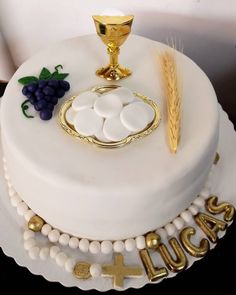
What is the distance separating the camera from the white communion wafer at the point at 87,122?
0.77 meters

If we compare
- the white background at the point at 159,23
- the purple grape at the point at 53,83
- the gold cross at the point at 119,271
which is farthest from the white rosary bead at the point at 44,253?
the white background at the point at 159,23

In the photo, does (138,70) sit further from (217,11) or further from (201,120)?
(217,11)

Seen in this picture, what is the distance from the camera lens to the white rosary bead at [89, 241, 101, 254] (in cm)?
79

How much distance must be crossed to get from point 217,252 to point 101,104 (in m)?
0.39

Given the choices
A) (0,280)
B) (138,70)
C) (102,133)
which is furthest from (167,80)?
(0,280)

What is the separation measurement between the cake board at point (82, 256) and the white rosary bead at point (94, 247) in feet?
0.07

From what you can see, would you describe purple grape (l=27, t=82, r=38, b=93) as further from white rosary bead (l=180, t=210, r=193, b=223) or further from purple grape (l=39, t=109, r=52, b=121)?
white rosary bead (l=180, t=210, r=193, b=223)

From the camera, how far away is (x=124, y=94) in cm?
81

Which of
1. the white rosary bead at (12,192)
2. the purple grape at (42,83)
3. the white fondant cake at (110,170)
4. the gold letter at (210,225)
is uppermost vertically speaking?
the purple grape at (42,83)

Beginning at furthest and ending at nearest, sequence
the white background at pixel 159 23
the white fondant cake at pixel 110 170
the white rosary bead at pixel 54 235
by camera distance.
Answer: 1. the white background at pixel 159 23
2. the white rosary bead at pixel 54 235
3. the white fondant cake at pixel 110 170

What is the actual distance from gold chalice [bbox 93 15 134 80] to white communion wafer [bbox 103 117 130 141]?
0.47 ft

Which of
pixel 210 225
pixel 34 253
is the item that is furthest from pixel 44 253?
pixel 210 225

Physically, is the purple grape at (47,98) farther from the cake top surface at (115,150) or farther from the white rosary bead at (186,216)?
the white rosary bead at (186,216)

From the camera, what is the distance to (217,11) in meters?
1.07
